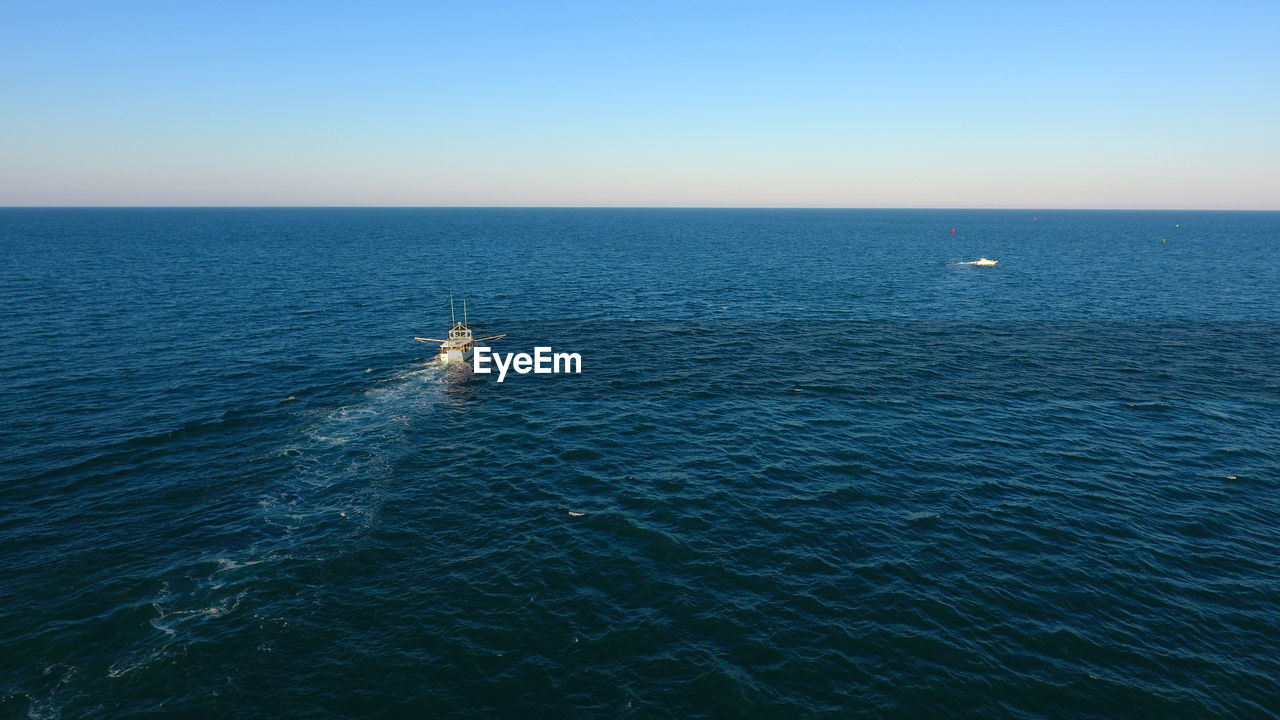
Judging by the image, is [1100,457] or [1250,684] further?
[1100,457]

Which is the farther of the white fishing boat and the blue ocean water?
the white fishing boat

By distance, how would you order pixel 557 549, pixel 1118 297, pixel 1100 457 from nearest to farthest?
1. pixel 557 549
2. pixel 1100 457
3. pixel 1118 297

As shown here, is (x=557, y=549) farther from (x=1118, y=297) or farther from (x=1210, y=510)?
(x=1118, y=297)

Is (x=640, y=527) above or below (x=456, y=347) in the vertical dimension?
below

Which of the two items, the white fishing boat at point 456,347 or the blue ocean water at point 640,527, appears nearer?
the blue ocean water at point 640,527

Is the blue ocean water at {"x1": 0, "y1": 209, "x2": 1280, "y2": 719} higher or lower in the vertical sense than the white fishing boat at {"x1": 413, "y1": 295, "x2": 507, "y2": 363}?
lower

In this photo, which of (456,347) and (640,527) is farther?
(456,347)

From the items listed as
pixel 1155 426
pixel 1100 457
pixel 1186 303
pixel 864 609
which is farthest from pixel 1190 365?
pixel 864 609

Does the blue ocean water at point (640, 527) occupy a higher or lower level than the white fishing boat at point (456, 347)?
lower
